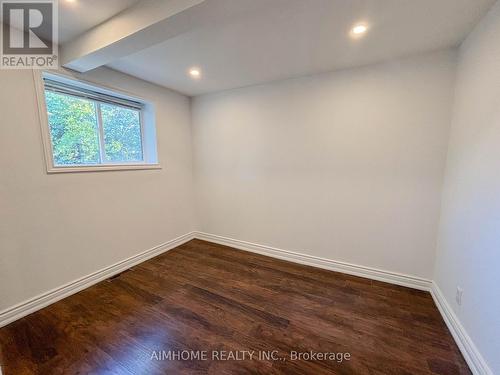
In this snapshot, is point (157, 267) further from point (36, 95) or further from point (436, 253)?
point (436, 253)

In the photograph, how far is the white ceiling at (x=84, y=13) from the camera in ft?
4.72

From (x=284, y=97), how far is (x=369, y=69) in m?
0.95

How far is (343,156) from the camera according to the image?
2422 mm

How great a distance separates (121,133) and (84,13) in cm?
143

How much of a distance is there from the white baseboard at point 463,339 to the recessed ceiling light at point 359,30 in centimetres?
234

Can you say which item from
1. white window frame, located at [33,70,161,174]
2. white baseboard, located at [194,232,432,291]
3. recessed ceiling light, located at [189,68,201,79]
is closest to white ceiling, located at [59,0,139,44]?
white window frame, located at [33,70,161,174]

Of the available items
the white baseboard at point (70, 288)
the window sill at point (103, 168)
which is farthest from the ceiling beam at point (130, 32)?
the white baseboard at point (70, 288)

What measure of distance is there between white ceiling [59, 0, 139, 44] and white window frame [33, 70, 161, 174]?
457 mm

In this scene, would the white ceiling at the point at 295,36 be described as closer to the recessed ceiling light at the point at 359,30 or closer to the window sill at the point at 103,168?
the recessed ceiling light at the point at 359,30

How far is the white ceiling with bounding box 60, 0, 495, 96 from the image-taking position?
1.37 meters

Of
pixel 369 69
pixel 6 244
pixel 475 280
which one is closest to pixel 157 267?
pixel 6 244

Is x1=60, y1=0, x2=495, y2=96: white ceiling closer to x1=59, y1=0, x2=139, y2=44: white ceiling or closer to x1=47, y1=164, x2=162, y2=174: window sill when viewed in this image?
x1=59, y1=0, x2=139, y2=44: white ceiling

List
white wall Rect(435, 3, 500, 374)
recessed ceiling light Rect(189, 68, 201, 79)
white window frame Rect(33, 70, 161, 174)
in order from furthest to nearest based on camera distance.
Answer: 1. recessed ceiling light Rect(189, 68, 201, 79)
2. white window frame Rect(33, 70, 161, 174)
3. white wall Rect(435, 3, 500, 374)

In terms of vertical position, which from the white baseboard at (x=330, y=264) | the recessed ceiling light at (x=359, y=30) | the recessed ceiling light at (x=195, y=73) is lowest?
the white baseboard at (x=330, y=264)
